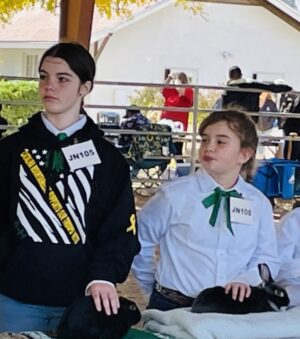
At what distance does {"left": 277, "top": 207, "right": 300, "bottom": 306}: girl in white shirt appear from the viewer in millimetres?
2412

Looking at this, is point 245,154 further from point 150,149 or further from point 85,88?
point 150,149

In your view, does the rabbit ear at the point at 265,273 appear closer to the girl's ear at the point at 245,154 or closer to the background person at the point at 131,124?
the girl's ear at the point at 245,154

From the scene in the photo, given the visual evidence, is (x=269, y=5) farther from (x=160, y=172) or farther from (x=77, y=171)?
(x=77, y=171)

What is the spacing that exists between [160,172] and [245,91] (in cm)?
146

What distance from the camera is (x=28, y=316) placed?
2.02 meters

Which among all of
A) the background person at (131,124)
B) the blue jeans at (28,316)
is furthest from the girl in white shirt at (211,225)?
the background person at (131,124)

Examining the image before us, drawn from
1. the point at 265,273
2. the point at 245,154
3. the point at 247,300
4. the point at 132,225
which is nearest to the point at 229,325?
the point at 247,300

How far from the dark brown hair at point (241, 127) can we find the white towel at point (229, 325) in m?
0.63

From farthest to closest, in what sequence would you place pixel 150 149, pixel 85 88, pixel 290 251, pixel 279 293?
pixel 150 149 < pixel 290 251 < pixel 279 293 < pixel 85 88

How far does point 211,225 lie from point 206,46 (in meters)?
18.2

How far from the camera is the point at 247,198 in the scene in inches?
93.4

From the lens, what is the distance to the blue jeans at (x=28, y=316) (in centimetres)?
202

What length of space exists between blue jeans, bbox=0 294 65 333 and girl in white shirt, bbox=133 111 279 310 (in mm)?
385

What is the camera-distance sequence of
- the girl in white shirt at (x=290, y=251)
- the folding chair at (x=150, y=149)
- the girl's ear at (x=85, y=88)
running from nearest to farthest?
the girl's ear at (x=85, y=88), the girl in white shirt at (x=290, y=251), the folding chair at (x=150, y=149)
